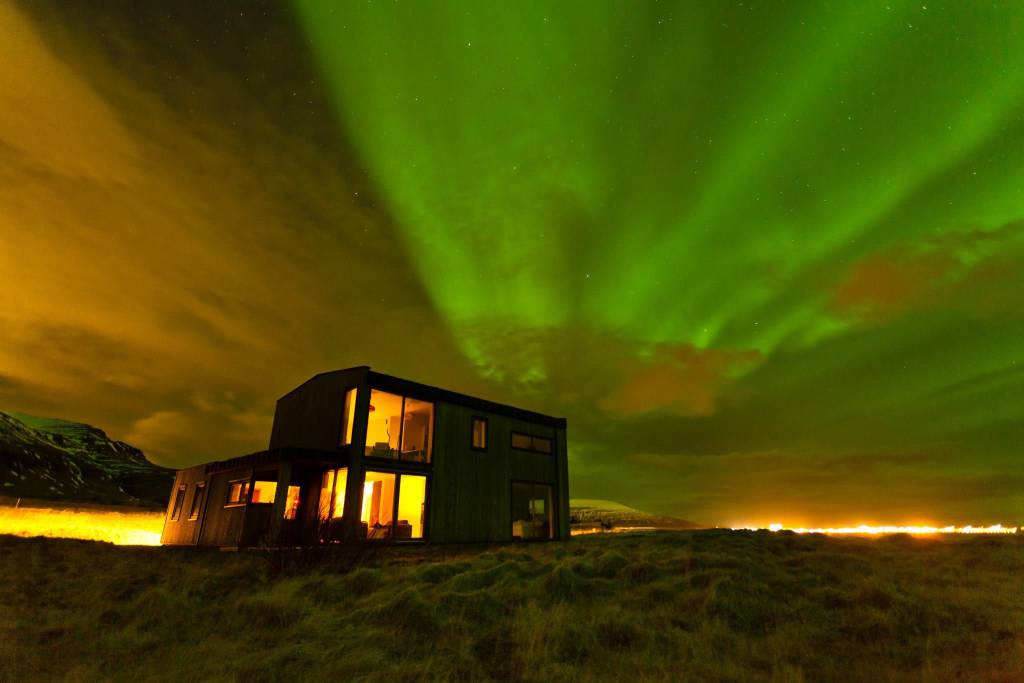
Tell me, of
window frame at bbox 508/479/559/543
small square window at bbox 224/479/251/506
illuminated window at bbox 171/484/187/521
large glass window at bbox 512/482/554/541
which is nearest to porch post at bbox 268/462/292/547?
small square window at bbox 224/479/251/506

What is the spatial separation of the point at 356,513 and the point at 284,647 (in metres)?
10.5

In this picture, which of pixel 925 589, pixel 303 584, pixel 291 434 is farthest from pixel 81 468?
pixel 925 589

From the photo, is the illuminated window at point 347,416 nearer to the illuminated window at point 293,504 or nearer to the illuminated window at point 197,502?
the illuminated window at point 293,504

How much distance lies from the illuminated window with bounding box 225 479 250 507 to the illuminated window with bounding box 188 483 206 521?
2.21 metres

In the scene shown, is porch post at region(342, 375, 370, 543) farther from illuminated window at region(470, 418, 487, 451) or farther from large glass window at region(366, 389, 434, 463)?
illuminated window at region(470, 418, 487, 451)

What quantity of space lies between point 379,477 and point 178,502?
1112cm

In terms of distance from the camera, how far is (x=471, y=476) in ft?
73.0

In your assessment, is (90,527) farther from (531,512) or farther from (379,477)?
(531,512)

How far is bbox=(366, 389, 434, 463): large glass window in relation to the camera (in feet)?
68.2

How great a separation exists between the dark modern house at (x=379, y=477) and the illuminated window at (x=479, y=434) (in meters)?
0.06

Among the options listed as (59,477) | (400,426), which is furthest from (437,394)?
(59,477)

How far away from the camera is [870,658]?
25.1ft

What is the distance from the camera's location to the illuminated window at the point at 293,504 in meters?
20.5

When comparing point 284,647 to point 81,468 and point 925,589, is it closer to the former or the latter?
point 925,589
